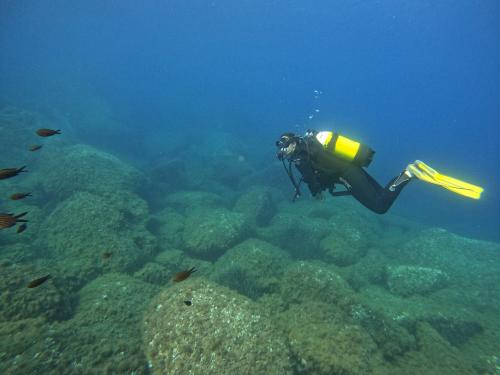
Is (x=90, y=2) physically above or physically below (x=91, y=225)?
above

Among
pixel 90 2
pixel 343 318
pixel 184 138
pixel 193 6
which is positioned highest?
pixel 193 6

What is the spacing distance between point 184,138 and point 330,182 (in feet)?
98.3

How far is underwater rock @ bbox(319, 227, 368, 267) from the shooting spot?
35.0 feet

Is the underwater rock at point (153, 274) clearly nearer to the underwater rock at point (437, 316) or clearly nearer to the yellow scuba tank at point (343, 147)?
the underwater rock at point (437, 316)

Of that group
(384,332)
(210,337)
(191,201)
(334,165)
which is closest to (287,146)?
(334,165)

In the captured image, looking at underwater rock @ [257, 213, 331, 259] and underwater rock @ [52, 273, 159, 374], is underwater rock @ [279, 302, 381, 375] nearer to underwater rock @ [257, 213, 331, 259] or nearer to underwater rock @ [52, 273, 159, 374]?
underwater rock @ [52, 273, 159, 374]

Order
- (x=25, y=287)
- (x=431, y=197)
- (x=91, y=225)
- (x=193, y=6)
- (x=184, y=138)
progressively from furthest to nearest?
(x=193, y=6)
(x=184, y=138)
(x=431, y=197)
(x=91, y=225)
(x=25, y=287)

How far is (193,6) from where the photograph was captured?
86.8 metres

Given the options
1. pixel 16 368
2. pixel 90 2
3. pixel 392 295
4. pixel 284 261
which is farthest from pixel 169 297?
pixel 90 2

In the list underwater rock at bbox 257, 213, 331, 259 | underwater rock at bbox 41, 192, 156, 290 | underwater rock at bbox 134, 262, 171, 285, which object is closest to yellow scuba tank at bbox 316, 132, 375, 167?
underwater rock at bbox 134, 262, 171, 285

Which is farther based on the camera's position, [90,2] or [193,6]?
[193,6]

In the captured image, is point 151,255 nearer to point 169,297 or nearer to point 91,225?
point 91,225

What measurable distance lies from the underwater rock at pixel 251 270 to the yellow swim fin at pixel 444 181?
4367mm

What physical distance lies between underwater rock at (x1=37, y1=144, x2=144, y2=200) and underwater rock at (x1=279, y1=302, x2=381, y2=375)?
8.33 metres
